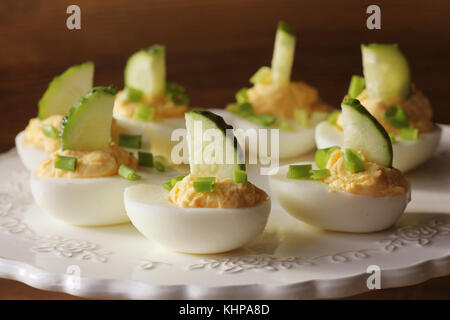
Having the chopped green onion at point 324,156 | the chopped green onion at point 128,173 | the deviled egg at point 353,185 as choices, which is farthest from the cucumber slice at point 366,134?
the chopped green onion at point 128,173

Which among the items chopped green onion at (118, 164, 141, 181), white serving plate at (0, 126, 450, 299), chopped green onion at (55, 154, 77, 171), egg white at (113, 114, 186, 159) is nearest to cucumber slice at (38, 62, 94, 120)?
egg white at (113, 114, 186, 159)

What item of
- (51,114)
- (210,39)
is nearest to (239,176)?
(51,114)

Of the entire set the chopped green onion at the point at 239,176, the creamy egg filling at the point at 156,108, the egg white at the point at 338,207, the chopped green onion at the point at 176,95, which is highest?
the chopped green onion at the point at 176,95

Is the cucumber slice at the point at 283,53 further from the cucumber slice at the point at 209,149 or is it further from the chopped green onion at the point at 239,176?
the chopped green onion at the point at 239,176

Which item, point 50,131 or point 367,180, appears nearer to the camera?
point 367,180

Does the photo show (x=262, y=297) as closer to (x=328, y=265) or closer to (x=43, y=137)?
(x=328, y=265)

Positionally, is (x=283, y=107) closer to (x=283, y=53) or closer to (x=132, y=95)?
(x=283, y=53)

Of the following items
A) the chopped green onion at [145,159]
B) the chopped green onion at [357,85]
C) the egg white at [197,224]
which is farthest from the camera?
the chopped green onion at [357,85]

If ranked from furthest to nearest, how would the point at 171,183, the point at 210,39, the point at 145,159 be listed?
the point at 210,39 → the point at 145,159 → the point at 171,183
